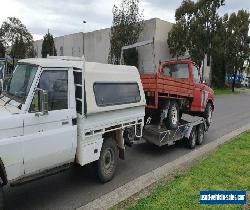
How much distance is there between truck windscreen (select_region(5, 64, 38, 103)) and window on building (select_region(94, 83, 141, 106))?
141 cm

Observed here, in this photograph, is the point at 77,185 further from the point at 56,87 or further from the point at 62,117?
the point at 56,87

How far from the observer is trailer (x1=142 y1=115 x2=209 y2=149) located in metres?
10.2

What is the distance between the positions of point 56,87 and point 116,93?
1787 millimetres

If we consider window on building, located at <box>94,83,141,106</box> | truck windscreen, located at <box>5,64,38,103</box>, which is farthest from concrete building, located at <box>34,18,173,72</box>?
truck windscreen, located at <box>5,64,38,103</box>

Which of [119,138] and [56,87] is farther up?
[56,87]


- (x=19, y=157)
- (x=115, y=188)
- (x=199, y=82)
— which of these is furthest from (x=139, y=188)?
(x=199, y=82)

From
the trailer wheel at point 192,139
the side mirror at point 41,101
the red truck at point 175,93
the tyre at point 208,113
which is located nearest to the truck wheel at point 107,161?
the side mirror at point 41,101

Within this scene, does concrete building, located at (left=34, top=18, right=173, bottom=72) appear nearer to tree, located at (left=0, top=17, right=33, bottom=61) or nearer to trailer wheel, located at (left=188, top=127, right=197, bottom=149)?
tree, located at (left=0, top=17, right=33, bottom=61)

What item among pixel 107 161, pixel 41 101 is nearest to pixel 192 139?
pixel 107 161

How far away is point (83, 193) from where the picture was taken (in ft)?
23.5

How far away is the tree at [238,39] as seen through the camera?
169 ft

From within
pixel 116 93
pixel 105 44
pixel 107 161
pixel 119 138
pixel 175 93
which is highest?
pixel 105 44

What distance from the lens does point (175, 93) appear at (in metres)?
10.9

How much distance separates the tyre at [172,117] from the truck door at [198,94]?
127 cm
